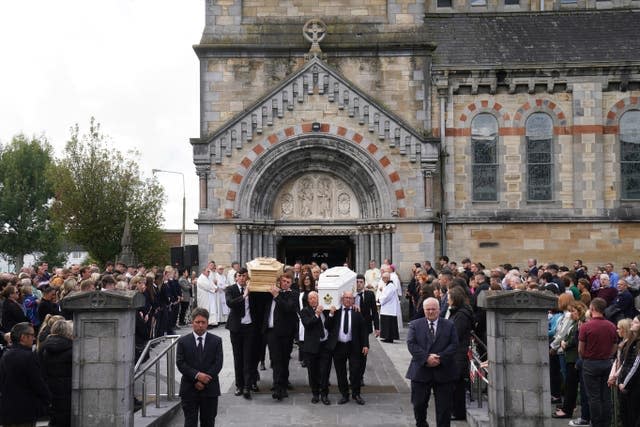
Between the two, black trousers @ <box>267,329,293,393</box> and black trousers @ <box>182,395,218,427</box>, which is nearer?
black trousers @ <box>182,395,218,427</box>

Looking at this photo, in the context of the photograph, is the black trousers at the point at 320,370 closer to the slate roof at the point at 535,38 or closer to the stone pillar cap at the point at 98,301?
the stone pillar cap at the point at 98,301

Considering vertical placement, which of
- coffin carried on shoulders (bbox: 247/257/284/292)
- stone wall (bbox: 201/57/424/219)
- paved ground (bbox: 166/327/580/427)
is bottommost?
paved ground (bbox: 166/327/580/427)

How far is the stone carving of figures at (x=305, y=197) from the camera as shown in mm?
24031

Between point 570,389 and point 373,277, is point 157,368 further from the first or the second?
point 373,277

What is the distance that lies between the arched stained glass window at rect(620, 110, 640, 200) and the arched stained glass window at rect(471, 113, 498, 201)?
415 cm

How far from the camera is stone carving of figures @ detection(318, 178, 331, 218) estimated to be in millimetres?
24062

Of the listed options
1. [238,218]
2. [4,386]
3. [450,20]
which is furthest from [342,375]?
[450,20]

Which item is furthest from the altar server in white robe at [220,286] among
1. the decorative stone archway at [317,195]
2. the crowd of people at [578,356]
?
the crowd of people at [578,356]

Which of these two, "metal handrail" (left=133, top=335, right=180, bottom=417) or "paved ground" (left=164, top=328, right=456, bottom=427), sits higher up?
"metal handrail" (left=133, top=335, right=180, bottom=417)

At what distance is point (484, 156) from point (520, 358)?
15382mm

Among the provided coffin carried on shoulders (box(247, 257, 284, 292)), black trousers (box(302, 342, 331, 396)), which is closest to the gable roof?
coffin carried on shoulders (box(247, 257, 284, 292))

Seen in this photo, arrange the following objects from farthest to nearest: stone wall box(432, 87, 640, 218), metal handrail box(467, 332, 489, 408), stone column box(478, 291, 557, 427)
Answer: stone wall box(432, 87, 640, 218)
metal handrail box(467, 332, 489, 408)
stone column box(478, 291, 557, 427)

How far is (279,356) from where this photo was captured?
12664 mm

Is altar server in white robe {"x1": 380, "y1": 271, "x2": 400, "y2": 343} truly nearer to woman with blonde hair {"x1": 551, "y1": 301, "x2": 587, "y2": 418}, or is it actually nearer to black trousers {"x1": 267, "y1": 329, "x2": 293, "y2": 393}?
black trousers {"x1": 267, "y1": 329, "x2": 293, "y2": 393}
